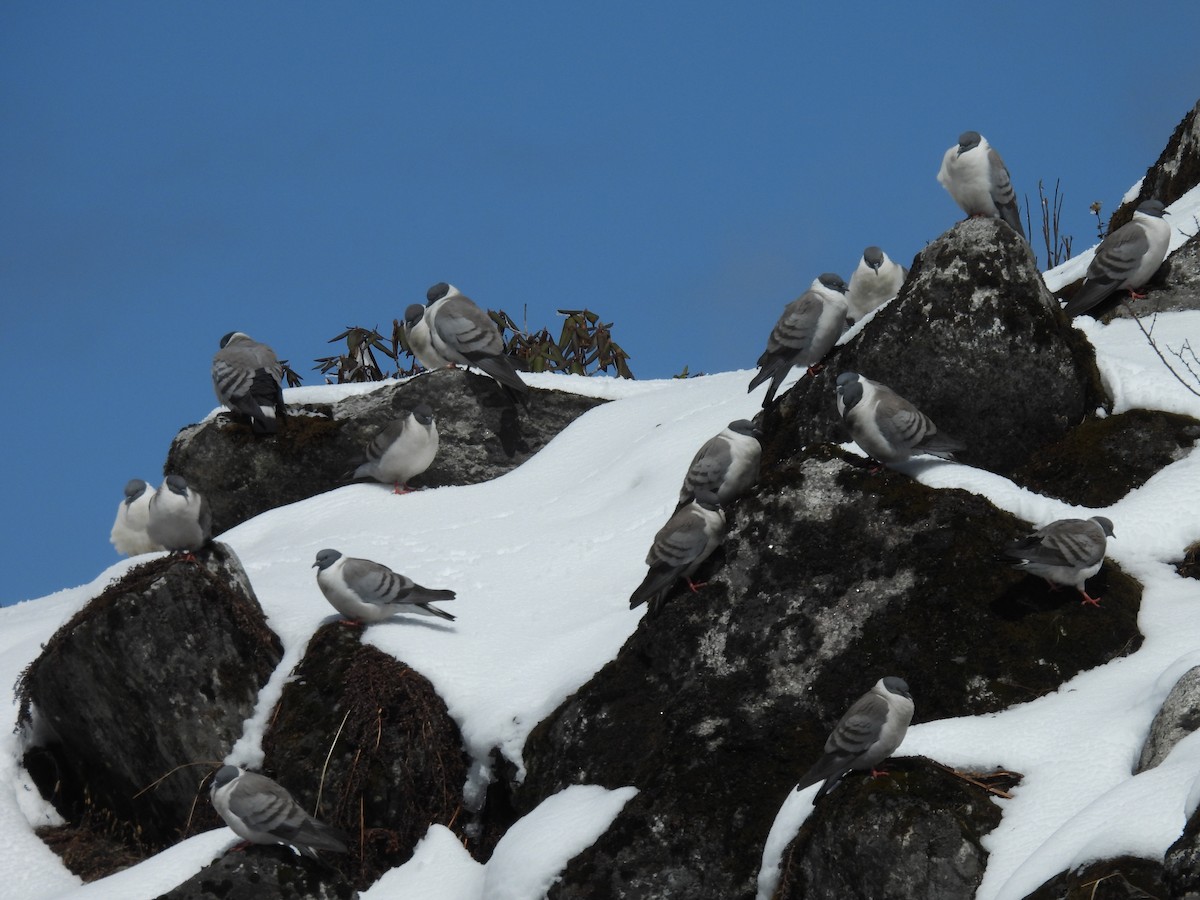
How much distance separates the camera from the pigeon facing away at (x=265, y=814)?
26.6ft

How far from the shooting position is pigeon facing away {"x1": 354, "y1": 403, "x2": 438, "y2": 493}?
1312cm

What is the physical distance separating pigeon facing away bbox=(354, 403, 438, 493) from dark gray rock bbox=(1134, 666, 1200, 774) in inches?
326

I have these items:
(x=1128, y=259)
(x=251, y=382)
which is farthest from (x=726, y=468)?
(x=251, y=382)

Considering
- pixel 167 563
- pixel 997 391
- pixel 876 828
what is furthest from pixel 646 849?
pixel 167 563

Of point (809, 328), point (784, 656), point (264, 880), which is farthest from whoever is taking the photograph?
point (809, 328)

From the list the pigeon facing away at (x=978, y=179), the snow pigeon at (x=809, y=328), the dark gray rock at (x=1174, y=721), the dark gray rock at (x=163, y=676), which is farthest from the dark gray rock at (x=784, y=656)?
the pigeon facing away at (x=978, y=179)

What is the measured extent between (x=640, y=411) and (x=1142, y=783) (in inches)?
354

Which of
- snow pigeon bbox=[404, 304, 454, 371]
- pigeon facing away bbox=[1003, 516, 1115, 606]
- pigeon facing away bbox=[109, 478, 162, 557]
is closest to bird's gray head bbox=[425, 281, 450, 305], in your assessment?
snow pigeon bbox=[404, 304, 454, 371]

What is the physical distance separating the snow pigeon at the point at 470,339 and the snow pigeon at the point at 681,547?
6287 mm

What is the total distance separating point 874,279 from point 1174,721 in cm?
628

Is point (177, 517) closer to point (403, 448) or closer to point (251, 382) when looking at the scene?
point (403, 448)

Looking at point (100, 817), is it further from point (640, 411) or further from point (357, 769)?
point (640, 411)

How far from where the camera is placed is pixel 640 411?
14.1m

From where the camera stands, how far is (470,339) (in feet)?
46.3
